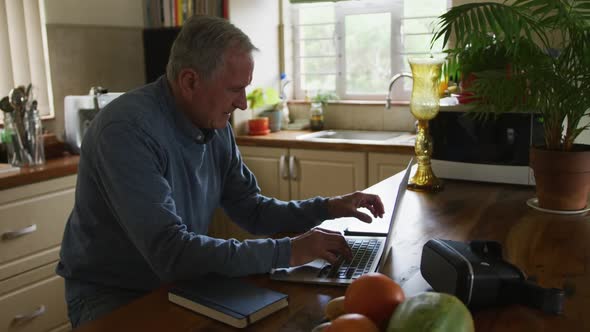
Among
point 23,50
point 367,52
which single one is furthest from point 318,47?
point 23,50

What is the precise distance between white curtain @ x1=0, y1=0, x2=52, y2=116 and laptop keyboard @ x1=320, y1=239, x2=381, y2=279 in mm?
2219

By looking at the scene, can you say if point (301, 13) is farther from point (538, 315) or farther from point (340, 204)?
point (538, 315)

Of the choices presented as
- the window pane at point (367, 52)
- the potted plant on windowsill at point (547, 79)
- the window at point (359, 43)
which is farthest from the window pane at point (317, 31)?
the potted plant on windowsill at point (547, 79)

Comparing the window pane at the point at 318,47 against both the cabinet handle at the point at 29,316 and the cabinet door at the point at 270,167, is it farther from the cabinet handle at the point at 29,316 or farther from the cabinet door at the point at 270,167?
the cabinet handle at the point at 29,316

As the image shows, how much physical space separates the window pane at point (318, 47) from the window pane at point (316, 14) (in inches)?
5.4

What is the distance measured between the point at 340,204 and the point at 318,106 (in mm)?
2239

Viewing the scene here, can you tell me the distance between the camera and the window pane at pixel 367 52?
3715 mm

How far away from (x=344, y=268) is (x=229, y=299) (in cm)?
29

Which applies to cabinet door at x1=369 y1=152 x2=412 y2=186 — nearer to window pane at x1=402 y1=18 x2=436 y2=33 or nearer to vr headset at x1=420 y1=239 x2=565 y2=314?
window pane at x1=402 y1=18 x2=436 y2=33

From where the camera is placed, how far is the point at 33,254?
8.11 feet

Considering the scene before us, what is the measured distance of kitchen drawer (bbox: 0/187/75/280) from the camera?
7.72ft

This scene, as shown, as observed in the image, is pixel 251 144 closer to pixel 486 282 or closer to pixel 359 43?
pixel 359 43

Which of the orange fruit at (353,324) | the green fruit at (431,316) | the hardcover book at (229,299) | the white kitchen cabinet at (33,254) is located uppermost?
the green fruit at (431,316)

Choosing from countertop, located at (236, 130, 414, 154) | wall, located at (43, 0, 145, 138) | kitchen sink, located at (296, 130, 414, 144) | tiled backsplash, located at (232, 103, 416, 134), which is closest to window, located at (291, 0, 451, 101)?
tiled backsplash, located at (232, 103, 416, 134)
